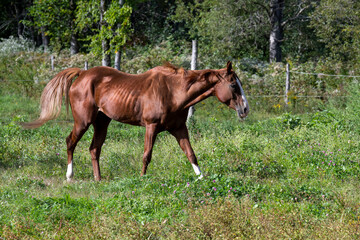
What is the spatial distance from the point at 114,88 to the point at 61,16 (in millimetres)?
14851

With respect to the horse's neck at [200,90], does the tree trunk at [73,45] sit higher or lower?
lower

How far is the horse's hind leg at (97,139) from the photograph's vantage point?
25.5 feet

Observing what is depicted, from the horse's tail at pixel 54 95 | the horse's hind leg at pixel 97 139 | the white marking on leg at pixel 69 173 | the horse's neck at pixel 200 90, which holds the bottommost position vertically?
the white marking on leg at pixel 69 173

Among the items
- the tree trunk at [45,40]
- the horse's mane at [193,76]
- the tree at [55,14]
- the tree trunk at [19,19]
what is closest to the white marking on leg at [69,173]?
the horse's mane at [193,76]

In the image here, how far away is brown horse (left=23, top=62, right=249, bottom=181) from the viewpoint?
680cm

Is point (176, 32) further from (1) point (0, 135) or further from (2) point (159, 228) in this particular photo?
(2) point (159, 228)

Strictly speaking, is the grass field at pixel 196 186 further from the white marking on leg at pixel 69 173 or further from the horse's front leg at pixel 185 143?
the horse's front leg at pixel 185 143

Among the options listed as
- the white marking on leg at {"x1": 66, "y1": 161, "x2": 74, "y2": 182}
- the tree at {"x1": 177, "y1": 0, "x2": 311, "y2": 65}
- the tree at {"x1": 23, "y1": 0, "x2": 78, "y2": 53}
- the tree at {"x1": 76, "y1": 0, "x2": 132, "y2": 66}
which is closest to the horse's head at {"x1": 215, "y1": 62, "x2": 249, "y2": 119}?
the white marking on leg at {"x1": 66, "y1": 161, "x2": 74, "y2": 182}

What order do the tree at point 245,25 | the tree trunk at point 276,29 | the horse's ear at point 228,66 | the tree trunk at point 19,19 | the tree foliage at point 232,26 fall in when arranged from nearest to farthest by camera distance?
the horse's ear at point 228,66
the tree foliage at point 232,26
the tree at point 245,25
the tree trunk at point 276,29
the tree trunk at point 19,19

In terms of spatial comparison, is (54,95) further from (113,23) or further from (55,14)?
(55,14)

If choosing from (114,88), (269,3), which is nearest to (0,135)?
(114,88)

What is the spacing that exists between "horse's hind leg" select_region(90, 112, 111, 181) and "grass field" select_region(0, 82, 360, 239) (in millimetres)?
290

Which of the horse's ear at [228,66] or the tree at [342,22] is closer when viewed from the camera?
the horse's ear at [228,66]

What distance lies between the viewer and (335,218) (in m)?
5.13
